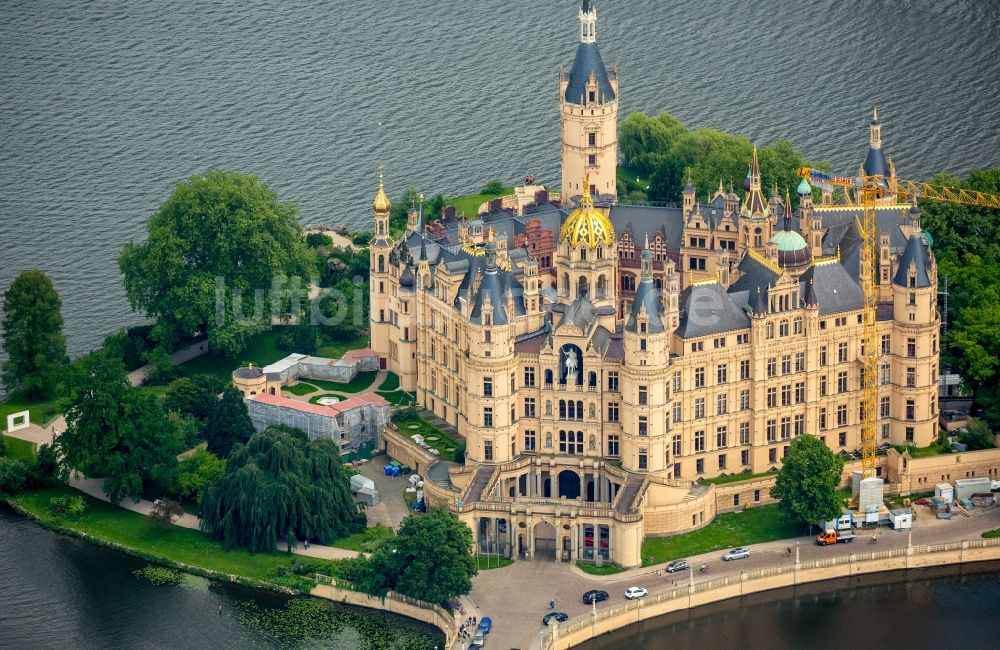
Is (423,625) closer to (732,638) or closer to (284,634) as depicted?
(284,634)

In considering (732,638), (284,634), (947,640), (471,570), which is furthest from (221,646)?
(947,640)

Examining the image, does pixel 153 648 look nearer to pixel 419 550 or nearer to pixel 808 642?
A: pixel 419 550

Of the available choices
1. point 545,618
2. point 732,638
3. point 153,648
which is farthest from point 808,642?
point 153,648

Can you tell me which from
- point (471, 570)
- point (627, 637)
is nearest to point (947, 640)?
point (627, 637)

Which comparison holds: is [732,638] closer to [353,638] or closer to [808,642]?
[808,642]

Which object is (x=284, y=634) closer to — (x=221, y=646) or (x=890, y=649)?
(x=221, y=646)

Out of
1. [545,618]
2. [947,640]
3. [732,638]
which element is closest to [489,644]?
[545,618]
